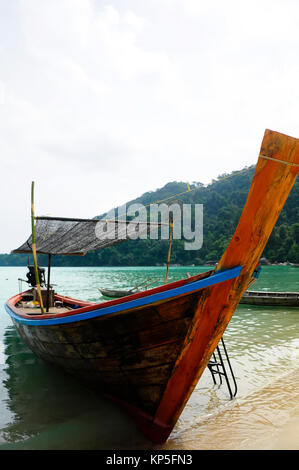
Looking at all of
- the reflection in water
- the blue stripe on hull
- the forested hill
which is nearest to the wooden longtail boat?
the blue stripe on hull

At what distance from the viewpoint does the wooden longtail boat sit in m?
3.26

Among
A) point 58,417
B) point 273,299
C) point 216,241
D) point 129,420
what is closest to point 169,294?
point 129,420

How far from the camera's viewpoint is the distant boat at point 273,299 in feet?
53.0

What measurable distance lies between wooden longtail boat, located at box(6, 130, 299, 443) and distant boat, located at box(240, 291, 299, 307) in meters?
13.9

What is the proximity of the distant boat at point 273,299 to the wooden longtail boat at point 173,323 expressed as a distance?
13852 mm

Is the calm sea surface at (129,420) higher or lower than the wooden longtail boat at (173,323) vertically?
lower

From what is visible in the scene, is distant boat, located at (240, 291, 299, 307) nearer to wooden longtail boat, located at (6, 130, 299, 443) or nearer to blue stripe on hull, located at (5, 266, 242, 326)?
wooden longtail boat, located at (6, 130, 299, 443)

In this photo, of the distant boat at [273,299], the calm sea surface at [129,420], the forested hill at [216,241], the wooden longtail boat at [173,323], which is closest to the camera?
the wooden longtail boat at [173,323]

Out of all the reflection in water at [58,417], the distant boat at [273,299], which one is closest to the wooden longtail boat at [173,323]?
the reflection in water at [58,417]

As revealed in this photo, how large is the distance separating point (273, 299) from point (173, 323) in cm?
1448

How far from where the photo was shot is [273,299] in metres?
16.5

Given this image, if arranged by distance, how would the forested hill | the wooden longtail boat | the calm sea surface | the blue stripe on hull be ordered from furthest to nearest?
the forested hill → the calm sea surface → the blue stripe on hull → the wooden longtail boat

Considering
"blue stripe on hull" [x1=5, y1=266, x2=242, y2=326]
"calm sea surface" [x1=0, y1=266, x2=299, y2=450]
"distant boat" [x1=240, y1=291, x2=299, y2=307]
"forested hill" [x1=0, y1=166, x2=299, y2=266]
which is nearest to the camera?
"blue stripe on hull" [x1=5, y1=266, x2=242, y2=326]

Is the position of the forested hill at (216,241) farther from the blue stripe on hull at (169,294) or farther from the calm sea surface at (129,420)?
the blue stripe on hull at (169,294)
